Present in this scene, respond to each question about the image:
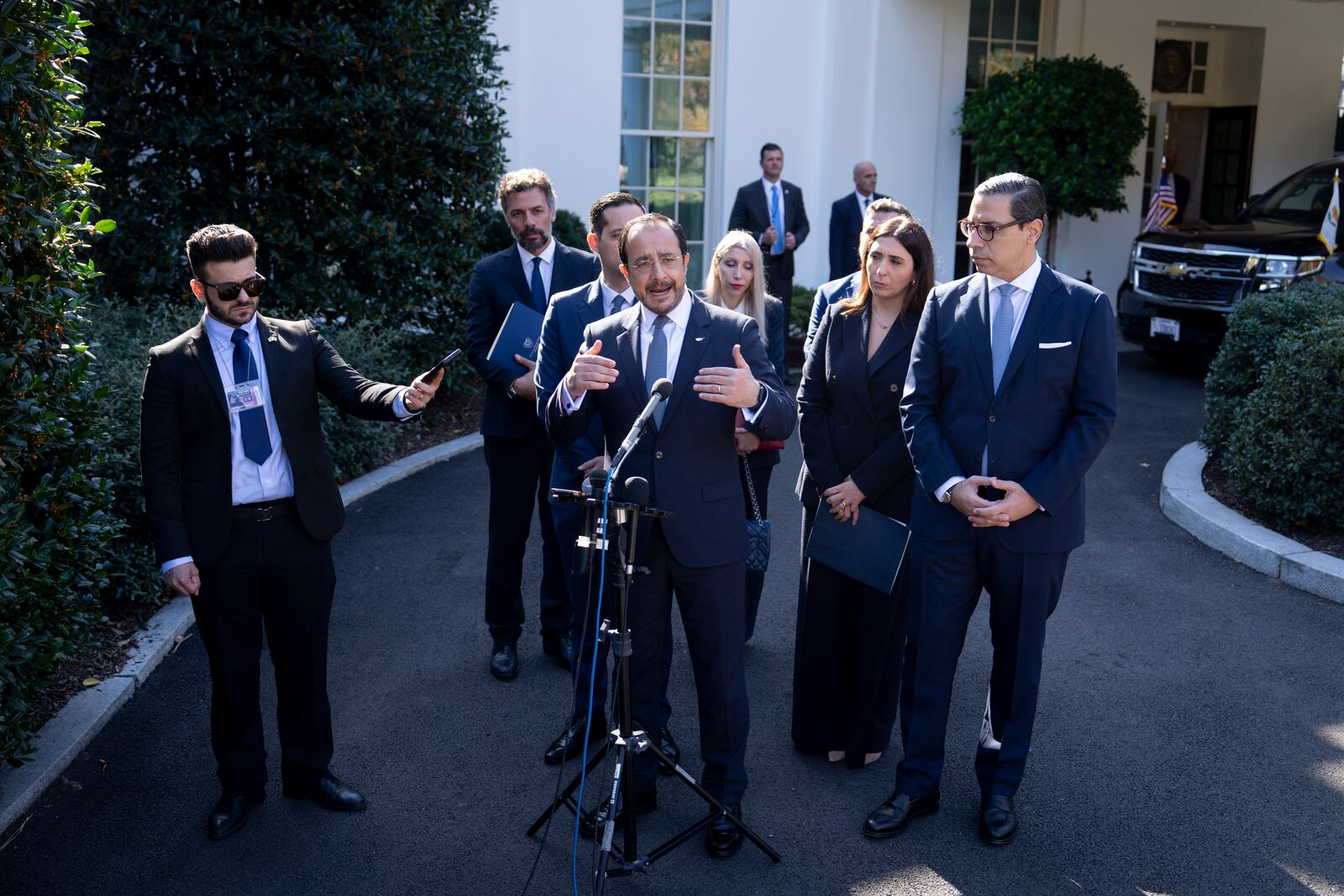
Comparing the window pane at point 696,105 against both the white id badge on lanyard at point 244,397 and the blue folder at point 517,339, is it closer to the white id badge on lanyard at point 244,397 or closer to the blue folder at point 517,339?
the blue folder at point 517,339

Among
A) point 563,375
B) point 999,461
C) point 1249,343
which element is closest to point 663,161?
point 1249,343

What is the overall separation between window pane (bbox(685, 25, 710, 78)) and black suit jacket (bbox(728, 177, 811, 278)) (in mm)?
2560

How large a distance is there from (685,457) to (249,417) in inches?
59.4

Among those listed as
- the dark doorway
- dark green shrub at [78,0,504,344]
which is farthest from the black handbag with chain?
the dark doorway

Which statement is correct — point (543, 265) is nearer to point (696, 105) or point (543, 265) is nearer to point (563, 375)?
point (563, 375)

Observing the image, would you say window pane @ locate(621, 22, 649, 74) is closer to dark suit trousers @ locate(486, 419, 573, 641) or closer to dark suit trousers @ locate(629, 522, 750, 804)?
dark suit trousers @ locate(486, 419, 573, 641)

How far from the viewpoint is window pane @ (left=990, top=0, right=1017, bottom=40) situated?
16.2 meters

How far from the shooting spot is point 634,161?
1494 cm

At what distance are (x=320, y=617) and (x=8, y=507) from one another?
1.09m

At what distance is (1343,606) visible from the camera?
6.58 meters

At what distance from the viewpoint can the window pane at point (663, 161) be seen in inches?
590

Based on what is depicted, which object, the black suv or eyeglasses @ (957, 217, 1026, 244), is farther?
the black suv

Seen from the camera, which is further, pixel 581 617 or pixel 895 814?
pixel 581 617

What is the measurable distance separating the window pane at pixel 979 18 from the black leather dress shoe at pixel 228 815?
1445 cm
